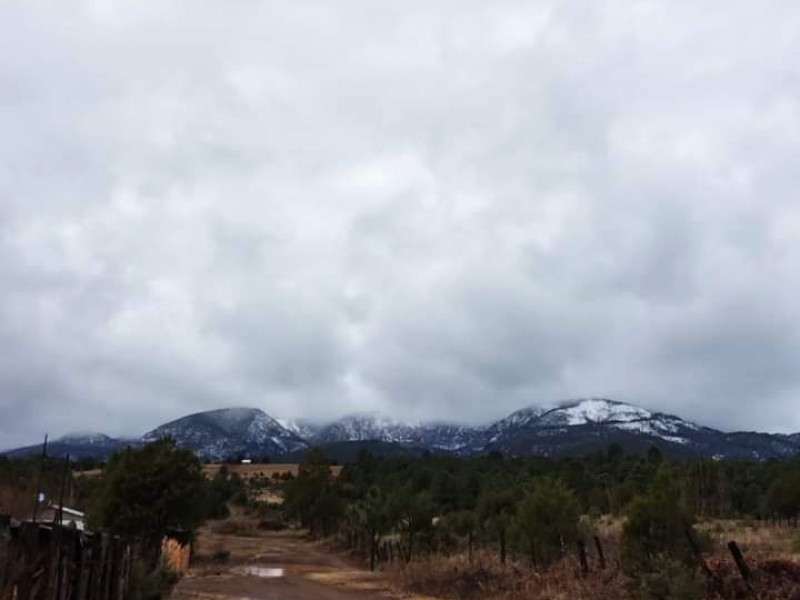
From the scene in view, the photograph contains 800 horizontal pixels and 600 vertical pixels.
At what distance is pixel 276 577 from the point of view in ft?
124

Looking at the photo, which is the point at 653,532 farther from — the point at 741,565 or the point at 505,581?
the point at 505,581

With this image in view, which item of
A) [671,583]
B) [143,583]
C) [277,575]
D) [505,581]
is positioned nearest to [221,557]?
[277,575]

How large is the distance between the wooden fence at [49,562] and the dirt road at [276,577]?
13504 millimetres

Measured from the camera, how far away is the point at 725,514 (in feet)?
188

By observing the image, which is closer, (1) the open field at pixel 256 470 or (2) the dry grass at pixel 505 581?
(2) the dry grass at pixel 505 581

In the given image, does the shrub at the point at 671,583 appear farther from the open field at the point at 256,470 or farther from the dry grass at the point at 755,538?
the open field at the point at 256,470

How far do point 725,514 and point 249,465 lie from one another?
125921 mm

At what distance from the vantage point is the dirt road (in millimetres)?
30391

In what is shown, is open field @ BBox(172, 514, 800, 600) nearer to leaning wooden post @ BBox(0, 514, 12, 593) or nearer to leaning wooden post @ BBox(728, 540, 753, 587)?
leaning wooden post @ BBox(728, 540, 753, 587)

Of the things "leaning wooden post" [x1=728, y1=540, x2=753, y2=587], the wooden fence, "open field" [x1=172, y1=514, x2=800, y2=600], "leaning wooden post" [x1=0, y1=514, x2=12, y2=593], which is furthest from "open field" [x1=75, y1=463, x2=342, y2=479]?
"leaning wooden post" [x1=0, y1=514, x2=12, y2=593]

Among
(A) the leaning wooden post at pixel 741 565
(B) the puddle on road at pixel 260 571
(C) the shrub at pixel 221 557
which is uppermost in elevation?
(A) the leaning wooden post at pixel 741 565

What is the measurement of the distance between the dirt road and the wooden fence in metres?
13.5

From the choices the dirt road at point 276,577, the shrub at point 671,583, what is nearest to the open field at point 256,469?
the dirt road at point 276,577

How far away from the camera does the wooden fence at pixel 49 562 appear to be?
39.2 ft
